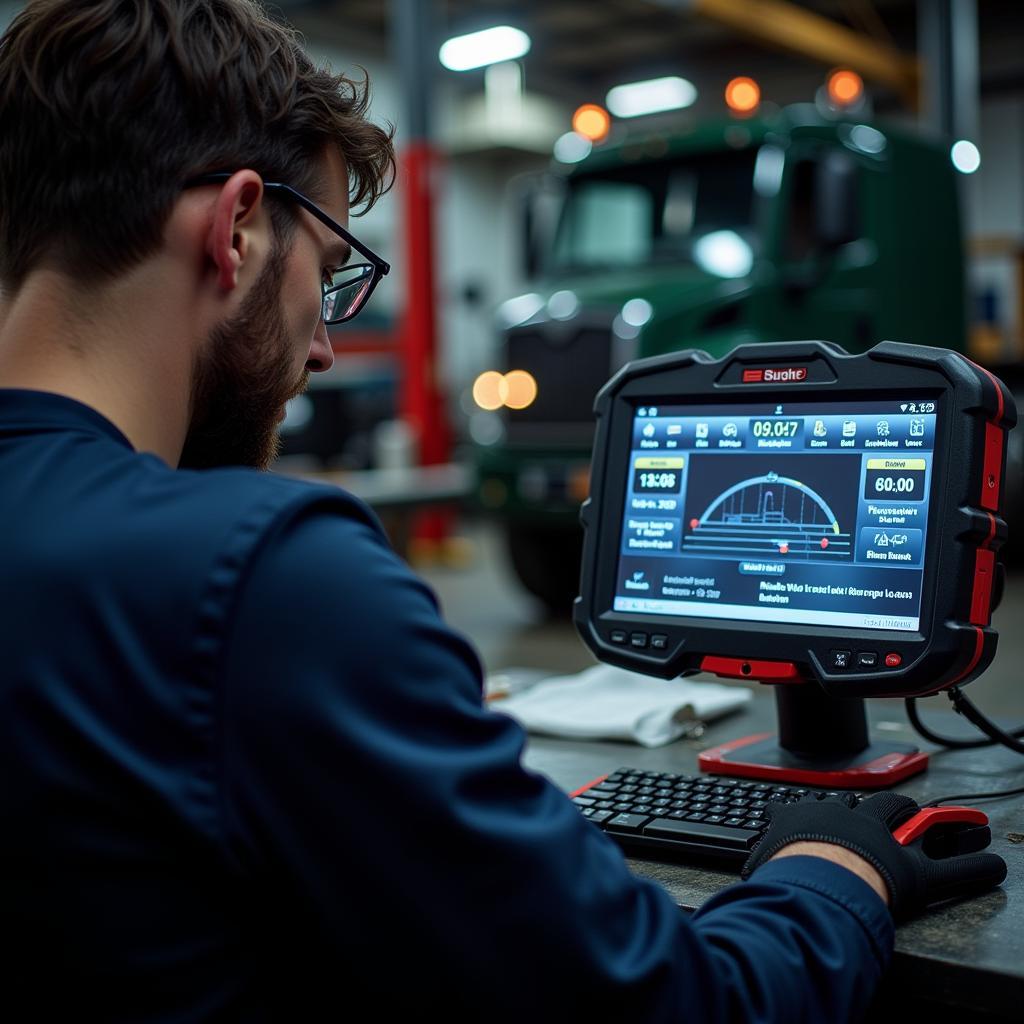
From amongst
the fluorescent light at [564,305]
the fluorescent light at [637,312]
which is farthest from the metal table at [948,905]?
the fluorescent light at [564,305]

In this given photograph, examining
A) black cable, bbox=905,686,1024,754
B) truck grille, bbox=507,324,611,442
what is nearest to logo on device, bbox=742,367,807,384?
black cable, bbox=905,686,1024,754

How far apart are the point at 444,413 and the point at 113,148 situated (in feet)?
24.1

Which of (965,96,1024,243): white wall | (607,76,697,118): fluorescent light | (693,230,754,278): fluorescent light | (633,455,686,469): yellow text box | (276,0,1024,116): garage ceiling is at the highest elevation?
(276,0,1024,116): garage ceiling

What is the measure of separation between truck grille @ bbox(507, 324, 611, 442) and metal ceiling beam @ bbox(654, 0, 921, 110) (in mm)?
3578

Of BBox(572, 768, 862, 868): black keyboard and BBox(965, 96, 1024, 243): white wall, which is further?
BBox(965, 96, 1024, 243): white wall

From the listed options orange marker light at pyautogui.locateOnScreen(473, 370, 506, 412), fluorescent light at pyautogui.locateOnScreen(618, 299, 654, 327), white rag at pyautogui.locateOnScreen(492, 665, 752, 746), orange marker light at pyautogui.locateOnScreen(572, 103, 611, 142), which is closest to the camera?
white rag at pyautogui.locateOnScreen(492, 665, 752, 746)

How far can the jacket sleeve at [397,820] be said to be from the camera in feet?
2.46

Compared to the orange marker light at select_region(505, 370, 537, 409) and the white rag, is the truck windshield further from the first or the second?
the white rag

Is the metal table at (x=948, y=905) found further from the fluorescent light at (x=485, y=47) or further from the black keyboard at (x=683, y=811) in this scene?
the fluorescent light at (x=485, y=47)

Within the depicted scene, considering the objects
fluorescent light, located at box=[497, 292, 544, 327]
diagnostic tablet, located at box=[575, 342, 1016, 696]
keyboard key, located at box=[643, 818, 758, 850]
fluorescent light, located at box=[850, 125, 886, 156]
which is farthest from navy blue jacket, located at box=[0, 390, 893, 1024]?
fluorescent light, located at box=[850, 125, 886, 156]

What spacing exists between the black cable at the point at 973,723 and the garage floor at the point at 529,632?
173 centimetres

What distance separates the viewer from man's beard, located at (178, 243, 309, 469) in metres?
1.01

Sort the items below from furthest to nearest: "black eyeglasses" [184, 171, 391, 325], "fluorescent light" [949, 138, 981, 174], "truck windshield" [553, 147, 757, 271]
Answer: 1. "fluorescent light" [949, 138, 981, 174]
2. "truck windshield" [553, 147, 757, 271]
3. "black eyeglasses" [184, 171, 391, 325]

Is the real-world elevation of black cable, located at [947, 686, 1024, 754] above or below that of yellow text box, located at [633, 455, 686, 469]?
below
